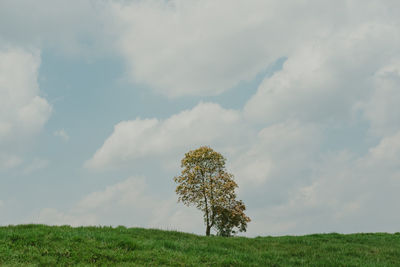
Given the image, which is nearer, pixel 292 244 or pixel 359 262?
pixel 359 262

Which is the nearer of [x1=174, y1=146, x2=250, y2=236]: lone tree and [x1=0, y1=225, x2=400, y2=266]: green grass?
[x1=0, y1=225, x2=400, y2=266]: green grass

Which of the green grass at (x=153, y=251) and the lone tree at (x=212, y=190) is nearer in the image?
the green grass at (x=153, y=251)

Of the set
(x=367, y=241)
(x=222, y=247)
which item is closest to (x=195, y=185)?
(x=367, y=241)

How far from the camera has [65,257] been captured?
14.2 metres

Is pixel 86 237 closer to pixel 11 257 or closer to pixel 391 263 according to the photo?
pixel 11 257

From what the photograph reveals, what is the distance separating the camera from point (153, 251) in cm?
1568

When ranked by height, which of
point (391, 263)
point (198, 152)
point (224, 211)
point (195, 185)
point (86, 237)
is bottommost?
point (391, 263)

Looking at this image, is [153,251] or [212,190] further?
[212,190]

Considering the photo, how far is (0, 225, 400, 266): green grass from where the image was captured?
1419cm

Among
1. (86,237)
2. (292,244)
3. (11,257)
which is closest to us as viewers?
(11,257)

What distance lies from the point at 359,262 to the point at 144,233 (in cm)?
1083

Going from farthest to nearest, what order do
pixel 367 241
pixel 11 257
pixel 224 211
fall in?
pixel 224 211 < pixel 367 241 < pixel 11 257

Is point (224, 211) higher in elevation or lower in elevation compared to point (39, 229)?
higher

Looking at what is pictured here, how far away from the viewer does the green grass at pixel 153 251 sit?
46.5 ft
